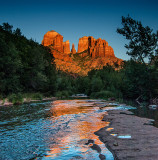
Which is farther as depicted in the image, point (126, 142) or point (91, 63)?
point (91, 63)

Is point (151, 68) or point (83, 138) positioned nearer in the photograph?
point (83, 138)

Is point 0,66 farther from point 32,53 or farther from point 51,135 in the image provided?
point 51,135

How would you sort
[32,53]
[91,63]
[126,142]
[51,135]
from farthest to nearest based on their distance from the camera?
[91,63] → [32,53] → [51,135] → [126,142]

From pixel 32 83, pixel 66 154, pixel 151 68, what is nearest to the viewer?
pixel 66 154

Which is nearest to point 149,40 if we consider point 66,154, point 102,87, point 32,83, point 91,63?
point 66,154

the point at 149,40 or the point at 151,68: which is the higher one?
the point at 149,40

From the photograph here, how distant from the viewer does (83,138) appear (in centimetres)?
688

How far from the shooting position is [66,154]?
16.8ft

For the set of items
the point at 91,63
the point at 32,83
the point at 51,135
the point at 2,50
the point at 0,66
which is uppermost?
the point at 91,63

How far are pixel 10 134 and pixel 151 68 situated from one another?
24.3 metres

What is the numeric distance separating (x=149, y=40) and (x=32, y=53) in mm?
33310

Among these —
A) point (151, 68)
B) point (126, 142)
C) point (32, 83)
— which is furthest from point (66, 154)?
point (32, 83)

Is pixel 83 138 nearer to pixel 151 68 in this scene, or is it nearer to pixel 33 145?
pixel 33 145

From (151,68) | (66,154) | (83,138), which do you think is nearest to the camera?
(66,154)
